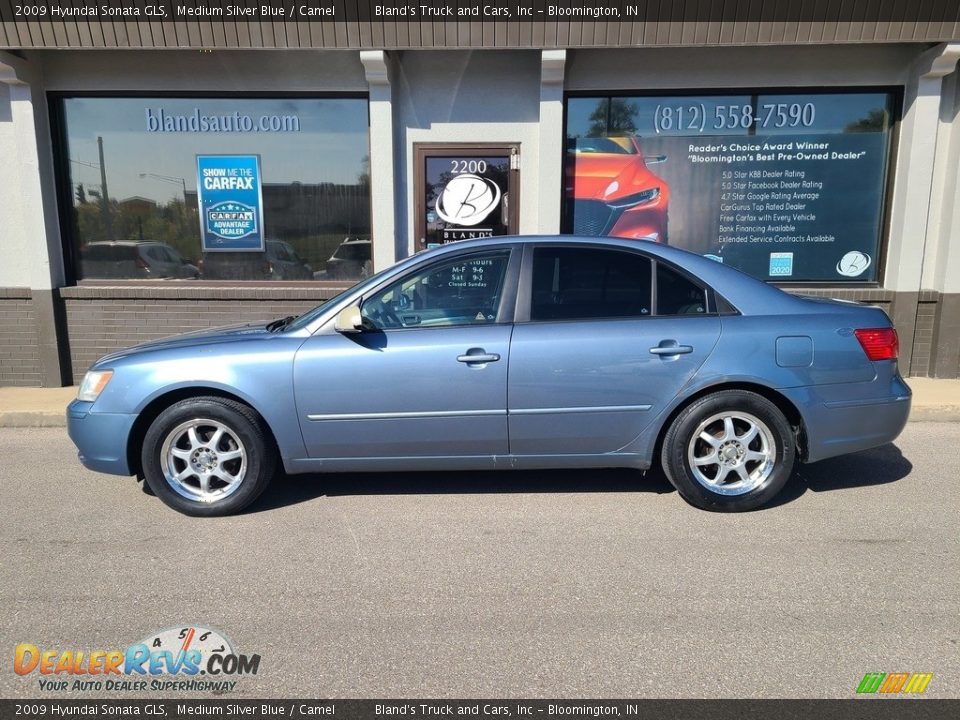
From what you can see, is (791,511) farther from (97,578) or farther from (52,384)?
(52,384)

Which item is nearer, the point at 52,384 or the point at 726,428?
the point at 726,428

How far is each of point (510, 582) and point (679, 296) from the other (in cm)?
201

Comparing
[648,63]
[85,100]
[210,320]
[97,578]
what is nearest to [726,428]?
[97,578]

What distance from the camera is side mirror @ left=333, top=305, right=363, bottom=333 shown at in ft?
12.5

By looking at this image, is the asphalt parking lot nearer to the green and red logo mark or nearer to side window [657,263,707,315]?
the green and red logo mark

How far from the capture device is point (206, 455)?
4.00m

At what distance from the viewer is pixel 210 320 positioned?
7.71 m

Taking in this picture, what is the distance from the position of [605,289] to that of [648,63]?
4.62 meters

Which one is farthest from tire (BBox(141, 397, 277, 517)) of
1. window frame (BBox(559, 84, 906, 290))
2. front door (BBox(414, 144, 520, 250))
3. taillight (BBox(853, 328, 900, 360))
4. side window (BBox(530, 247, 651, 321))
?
window frame (BBox(559, 84, 906, 290))

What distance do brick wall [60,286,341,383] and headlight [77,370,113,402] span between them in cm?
363

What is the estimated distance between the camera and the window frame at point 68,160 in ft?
25.0

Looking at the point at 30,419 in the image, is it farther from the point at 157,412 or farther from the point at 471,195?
the point at 471,195

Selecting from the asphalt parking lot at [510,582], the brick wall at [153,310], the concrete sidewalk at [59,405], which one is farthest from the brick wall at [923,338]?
the brick wall at [153,310]

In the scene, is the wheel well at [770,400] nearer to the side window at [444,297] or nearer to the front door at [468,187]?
the side window at [444,297]
